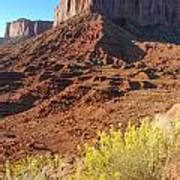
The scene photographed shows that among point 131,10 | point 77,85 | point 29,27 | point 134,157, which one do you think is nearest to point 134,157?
point 134,157

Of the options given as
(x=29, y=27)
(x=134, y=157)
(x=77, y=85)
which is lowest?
(x=77, y=85)

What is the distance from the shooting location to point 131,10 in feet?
419

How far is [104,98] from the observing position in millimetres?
61188

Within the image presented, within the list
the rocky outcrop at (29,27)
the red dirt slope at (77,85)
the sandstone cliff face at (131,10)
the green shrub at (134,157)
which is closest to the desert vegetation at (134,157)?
the green shrub at (134,157)

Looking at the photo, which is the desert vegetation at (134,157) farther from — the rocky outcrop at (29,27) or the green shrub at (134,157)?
the rocky outcrop at (29,27)

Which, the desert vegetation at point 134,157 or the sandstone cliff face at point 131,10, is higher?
the sandstone cliff face at point 131,10

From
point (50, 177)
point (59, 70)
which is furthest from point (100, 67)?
point (50, 177)

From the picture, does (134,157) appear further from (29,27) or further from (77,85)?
(29,27)

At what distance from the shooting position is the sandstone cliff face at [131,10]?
121750mm

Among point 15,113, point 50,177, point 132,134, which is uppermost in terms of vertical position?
point 132,134

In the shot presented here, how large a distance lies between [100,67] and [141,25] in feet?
150

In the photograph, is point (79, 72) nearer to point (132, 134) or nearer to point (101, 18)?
point (101, 18)

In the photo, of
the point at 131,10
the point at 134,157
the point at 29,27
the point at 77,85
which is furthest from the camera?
the point at 29,27

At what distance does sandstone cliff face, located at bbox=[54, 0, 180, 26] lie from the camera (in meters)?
122
